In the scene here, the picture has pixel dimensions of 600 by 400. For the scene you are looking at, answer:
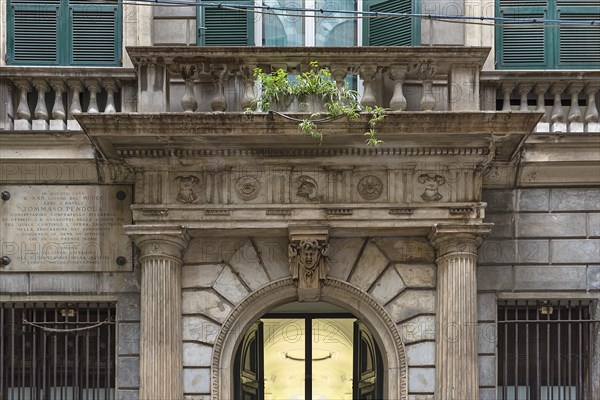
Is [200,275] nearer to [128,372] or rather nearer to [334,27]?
[128,372]

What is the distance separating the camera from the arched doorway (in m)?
15.5

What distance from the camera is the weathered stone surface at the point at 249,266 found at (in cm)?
1348

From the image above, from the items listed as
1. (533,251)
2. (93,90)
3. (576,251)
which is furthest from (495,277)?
(93,90)

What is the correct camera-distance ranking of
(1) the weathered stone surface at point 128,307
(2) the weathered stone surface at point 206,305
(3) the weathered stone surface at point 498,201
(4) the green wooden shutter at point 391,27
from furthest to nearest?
(4) the green wooden shutter at point 391,27, (3) the weathered stone surface at point 498,201, (1) the weathered stone surface at point 128,307, (2) the weathered stone surface at point 206,305

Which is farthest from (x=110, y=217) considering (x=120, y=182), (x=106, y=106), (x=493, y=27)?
(x=493, y=27)

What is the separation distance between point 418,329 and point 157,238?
11.3ft

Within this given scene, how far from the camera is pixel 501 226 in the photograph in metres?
13.8

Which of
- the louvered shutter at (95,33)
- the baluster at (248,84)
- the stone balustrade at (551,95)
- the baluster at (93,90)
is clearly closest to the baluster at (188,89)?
the baluster at (248,84)

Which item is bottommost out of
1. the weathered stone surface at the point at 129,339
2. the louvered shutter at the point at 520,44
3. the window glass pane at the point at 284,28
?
the weathered stone surface at the point at 129,339

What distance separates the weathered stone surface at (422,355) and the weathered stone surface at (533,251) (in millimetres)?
1652

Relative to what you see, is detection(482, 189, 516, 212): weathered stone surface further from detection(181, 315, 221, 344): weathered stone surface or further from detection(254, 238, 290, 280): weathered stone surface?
detection(181, 315, 221, 344): weathered stone surface

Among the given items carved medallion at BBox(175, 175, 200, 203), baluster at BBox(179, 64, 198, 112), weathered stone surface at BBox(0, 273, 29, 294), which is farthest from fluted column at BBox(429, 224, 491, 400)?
weathered stone surface at BBox(0, 273, 29, 294)

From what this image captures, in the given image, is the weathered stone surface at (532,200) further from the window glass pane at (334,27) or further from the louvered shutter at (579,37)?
the window glass pane at (334,27)

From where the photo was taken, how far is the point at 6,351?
45.1 feet
